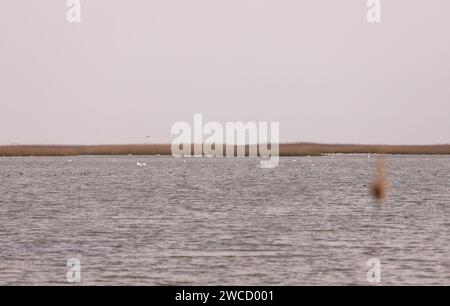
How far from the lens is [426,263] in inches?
1001

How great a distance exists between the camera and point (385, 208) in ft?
154

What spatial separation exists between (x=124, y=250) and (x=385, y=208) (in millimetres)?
21932

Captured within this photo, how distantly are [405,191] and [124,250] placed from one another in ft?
130

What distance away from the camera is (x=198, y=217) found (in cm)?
4141

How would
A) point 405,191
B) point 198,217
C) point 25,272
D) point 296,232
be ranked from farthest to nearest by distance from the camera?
point 405,191, point 198,217, point 296,232, point 25,272

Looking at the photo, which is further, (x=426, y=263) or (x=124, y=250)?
(x=124, y=250)

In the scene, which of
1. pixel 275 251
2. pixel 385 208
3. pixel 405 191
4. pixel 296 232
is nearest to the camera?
pixel 275 251

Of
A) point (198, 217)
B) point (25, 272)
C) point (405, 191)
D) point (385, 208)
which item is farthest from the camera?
point (405, 191)

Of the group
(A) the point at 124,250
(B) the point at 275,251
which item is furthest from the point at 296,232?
(A) the point at 124,250
